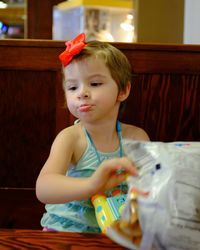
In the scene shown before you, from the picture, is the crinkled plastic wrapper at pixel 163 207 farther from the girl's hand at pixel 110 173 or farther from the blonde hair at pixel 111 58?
the blonde hair at pixel 111 58

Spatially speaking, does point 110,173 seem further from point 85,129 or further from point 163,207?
point 85,129

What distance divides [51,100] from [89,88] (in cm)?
53

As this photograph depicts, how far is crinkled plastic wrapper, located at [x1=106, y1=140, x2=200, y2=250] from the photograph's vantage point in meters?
0.55

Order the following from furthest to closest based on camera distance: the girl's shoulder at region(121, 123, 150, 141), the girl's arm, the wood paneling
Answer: the wood paneling, the girl's shoulder at region(121, 123, 150, 141), the girl's arm

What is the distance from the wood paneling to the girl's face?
1.49ft

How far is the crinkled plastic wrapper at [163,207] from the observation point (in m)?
0.55

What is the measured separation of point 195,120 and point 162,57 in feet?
0.83

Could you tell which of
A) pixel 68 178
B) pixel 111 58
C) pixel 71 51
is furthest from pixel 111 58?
pixel 68 178

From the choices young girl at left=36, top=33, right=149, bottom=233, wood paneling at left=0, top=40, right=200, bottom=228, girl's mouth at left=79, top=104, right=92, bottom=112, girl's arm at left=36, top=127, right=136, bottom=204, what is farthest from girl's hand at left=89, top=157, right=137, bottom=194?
wood paneling at left=0, top=40, right=200, bottom=228

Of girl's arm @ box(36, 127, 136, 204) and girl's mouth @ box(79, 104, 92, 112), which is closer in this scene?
girl's arm @ box(36, 127, 136, 204)

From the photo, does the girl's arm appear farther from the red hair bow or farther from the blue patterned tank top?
the red hair bow

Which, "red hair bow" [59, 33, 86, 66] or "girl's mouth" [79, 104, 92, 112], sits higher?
"red hair bow" [59, 33, 86, 66]

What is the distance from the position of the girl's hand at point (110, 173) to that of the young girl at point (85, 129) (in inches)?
6.2

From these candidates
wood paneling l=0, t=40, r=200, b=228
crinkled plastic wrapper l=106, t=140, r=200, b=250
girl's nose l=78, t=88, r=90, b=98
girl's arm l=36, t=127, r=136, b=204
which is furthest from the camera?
wood paneling l=0, t=40, r=200, b=228
